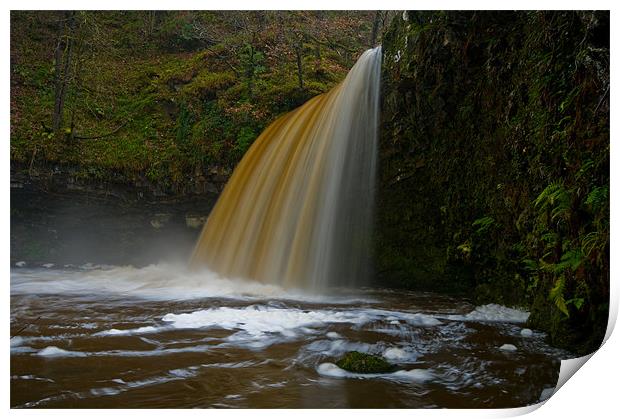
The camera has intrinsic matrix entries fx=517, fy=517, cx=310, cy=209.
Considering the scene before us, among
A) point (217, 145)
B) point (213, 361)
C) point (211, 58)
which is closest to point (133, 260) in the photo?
point (217, 145)

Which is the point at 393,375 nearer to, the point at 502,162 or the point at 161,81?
the point at 502,162

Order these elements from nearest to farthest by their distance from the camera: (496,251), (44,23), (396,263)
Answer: (44,23), (496,251), (396,263)

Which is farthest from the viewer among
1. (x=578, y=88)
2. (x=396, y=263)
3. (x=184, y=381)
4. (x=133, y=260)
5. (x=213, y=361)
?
(x=133, y=260)

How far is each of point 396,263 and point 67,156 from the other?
9.81 feet

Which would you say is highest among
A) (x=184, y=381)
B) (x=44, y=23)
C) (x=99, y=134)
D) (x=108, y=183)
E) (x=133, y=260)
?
(x=44, y=23)

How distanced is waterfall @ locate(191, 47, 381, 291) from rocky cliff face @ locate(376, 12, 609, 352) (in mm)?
155

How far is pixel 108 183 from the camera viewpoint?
16.5 feet

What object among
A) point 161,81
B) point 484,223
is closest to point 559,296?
point 484,223

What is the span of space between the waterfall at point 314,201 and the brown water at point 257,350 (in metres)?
0.38

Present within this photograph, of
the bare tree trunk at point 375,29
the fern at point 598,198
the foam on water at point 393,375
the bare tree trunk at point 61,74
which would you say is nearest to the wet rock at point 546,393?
the foam on water at point 393,375

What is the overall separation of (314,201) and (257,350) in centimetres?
180

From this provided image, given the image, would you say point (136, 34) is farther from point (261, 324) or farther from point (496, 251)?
point (496, 251)

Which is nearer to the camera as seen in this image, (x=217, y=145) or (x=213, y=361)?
(x=213, y=361)

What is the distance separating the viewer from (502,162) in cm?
344
